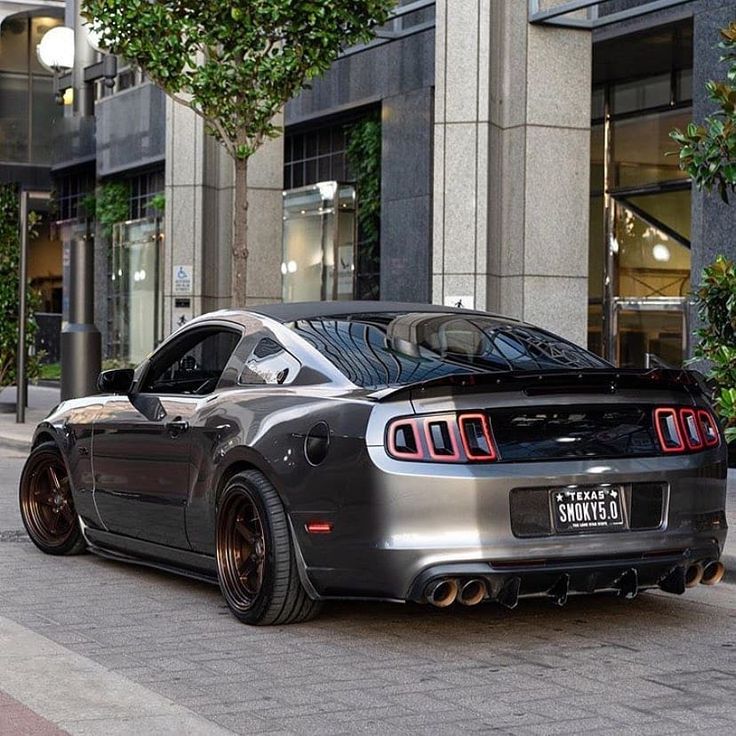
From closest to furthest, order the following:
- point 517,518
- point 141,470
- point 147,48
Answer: point 517,518 < point 141,470 < point 147,48

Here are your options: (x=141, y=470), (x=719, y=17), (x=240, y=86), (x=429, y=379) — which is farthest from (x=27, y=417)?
(x=429, y=379)

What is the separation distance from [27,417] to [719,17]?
12.2m

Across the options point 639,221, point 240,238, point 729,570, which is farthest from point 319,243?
point 729,570

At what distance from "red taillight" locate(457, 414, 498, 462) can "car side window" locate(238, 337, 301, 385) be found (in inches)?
41.6

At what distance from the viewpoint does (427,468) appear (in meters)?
6.69

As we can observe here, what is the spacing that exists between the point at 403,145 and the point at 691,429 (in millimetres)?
16379

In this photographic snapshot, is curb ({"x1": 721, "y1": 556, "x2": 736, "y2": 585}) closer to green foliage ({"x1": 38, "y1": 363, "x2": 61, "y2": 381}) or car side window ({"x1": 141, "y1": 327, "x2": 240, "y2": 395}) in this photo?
car side window ({"x1": 141, "y1": 327, "x2": 240, "y2": 395})

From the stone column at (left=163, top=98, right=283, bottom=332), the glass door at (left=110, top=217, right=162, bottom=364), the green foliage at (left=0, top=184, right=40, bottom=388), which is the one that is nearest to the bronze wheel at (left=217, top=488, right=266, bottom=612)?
the stone column at (left=163, top=98, right=283, bottom=332)

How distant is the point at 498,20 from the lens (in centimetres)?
1677

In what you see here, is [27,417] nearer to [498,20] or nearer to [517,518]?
[498,20]

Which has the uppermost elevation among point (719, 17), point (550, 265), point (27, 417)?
point (719, 17)

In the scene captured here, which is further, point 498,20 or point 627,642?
point 498,20

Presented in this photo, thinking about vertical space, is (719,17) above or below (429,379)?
above

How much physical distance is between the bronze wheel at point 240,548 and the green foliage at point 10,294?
17.1 m
